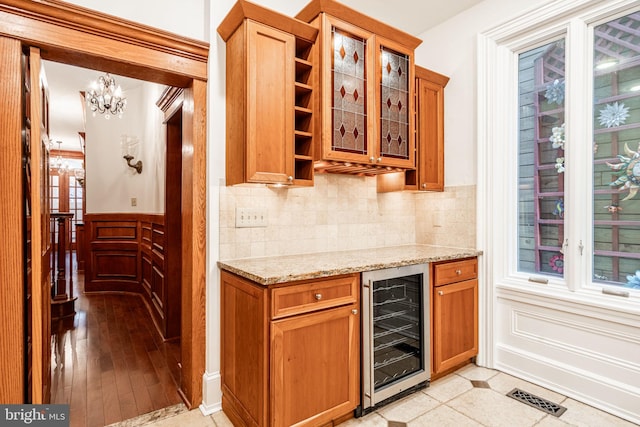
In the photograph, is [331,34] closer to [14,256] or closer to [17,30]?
[17,30]

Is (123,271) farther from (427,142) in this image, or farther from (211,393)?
(427,142)

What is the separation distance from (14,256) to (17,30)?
3.51 feet

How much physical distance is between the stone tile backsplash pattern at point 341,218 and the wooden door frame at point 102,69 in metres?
0.26

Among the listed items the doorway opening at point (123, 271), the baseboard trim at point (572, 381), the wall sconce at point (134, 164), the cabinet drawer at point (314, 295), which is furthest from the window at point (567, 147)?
the wall sconce at point (134, 164)

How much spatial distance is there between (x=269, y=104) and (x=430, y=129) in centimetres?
153

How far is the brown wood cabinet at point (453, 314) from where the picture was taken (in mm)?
2377

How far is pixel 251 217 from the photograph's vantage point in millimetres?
2268

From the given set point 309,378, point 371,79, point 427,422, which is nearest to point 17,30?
point 371,79

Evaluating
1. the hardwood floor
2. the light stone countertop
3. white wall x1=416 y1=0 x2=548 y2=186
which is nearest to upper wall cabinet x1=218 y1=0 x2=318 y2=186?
the light stone countertop

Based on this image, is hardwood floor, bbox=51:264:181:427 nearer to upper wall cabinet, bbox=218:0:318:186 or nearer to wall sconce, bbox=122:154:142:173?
upper wall cabinet, bbox=218:0:318:186

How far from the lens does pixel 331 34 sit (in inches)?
84.0

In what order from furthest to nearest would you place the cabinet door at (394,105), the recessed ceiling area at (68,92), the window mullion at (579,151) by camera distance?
the recessed ceiling area at (68,92)
the cabinet door at (394,105)
the window mullion at (579,151)

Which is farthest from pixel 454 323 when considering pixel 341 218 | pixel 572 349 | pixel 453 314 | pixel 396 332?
pixel 341 218

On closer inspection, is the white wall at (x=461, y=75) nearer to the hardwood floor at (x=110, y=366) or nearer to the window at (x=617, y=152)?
the window at (x=617, y=152)
